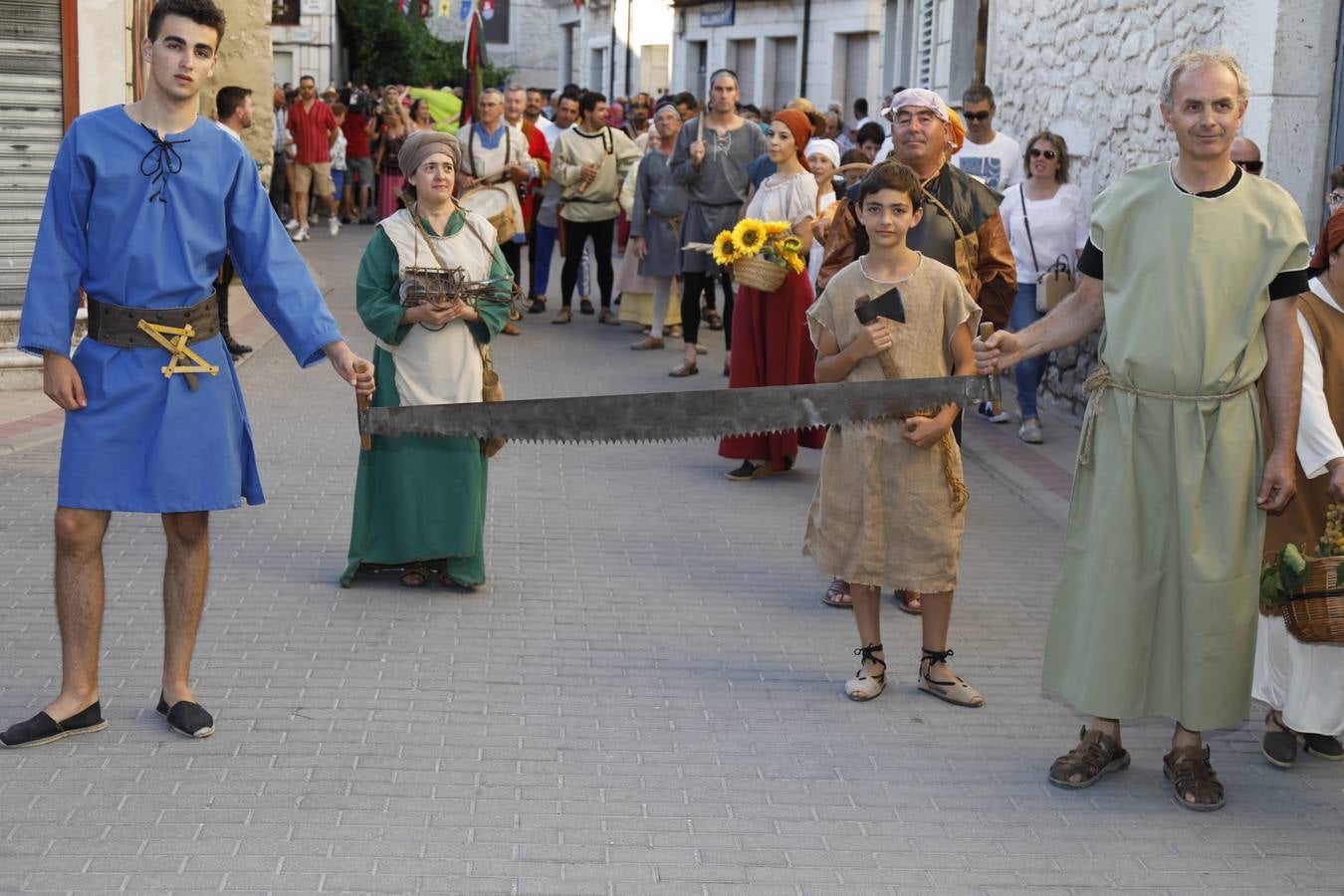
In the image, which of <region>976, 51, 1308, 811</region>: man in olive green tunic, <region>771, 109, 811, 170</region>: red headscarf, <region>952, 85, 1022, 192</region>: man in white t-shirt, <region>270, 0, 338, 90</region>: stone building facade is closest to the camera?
<region>976, 51, 1308, 811</region>: man in olive green tunic

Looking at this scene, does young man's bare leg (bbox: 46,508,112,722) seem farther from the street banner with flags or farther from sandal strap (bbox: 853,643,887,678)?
the street banner with flags

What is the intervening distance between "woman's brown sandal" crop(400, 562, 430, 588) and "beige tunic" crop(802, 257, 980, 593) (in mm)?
1999

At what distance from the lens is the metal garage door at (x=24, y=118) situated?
1180 cm

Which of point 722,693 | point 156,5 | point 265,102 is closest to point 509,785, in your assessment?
point 722,693

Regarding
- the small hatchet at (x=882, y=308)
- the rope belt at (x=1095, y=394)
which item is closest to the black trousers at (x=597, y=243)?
the small hatchet at (x=882, y=308)

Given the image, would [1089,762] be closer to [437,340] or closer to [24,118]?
[437,340]

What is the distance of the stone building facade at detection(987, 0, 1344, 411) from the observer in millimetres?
9141

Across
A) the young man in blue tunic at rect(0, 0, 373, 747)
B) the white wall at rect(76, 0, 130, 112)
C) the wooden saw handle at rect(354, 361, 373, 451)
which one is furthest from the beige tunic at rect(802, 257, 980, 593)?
the white wall at rect(76, 0, 130, 112)

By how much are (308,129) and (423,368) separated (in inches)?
718

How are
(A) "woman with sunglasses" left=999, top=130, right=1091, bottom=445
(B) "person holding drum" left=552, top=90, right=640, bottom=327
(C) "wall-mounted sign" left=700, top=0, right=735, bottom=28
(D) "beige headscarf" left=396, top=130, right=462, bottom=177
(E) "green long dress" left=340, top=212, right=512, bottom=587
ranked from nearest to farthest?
(D) "beige headscarf" left=396, top=130, right=462, bottom=177 → (E) "green long dress" left=340, top=212, right=512, bottom=587 → (A) "woman with sunglasses" left=999, top=130, right=1091, bottom=445 → (B) "person holding drum" left=552, top=90, right=640, bottom=327 → (C) "wall-mounted sign" left=700, top=0, right=735, bottom=28

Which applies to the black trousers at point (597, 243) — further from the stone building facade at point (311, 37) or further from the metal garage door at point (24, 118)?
the stone building facade at point (311, 37)

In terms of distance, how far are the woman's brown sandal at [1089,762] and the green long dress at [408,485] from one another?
109 inches

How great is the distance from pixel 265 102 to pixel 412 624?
11944 millimetres

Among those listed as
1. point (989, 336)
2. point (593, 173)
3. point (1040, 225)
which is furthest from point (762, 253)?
point (593, 173)
